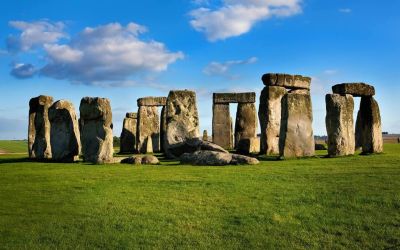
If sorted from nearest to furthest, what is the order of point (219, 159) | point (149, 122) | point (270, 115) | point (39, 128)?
1. point (219, 159)
2. point (39, 128)
3. point (270, 115)
4. point (149, 122)

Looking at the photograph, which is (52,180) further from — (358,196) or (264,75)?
(264,75)

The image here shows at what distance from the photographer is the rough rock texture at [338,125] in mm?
17234

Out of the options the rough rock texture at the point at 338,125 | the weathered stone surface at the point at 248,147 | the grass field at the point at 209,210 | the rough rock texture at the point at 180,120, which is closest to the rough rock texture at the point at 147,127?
the rough rock texture at the point at 180,120

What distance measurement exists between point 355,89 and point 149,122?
13.7 m

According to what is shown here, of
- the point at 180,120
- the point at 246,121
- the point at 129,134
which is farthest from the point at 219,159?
the point at 129,134

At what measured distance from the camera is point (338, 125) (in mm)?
17250

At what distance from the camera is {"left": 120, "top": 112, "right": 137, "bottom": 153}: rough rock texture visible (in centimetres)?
2912

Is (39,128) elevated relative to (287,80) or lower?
lower

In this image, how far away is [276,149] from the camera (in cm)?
2098

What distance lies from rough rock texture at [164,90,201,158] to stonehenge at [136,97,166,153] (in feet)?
24.1

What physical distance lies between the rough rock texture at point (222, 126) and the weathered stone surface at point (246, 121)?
569mm

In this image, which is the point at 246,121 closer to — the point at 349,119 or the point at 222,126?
the point at 222,126

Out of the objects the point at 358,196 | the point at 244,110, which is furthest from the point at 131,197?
the point at 244,110

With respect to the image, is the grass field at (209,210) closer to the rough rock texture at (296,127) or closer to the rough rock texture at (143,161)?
the rough rock texture at (143,161)
